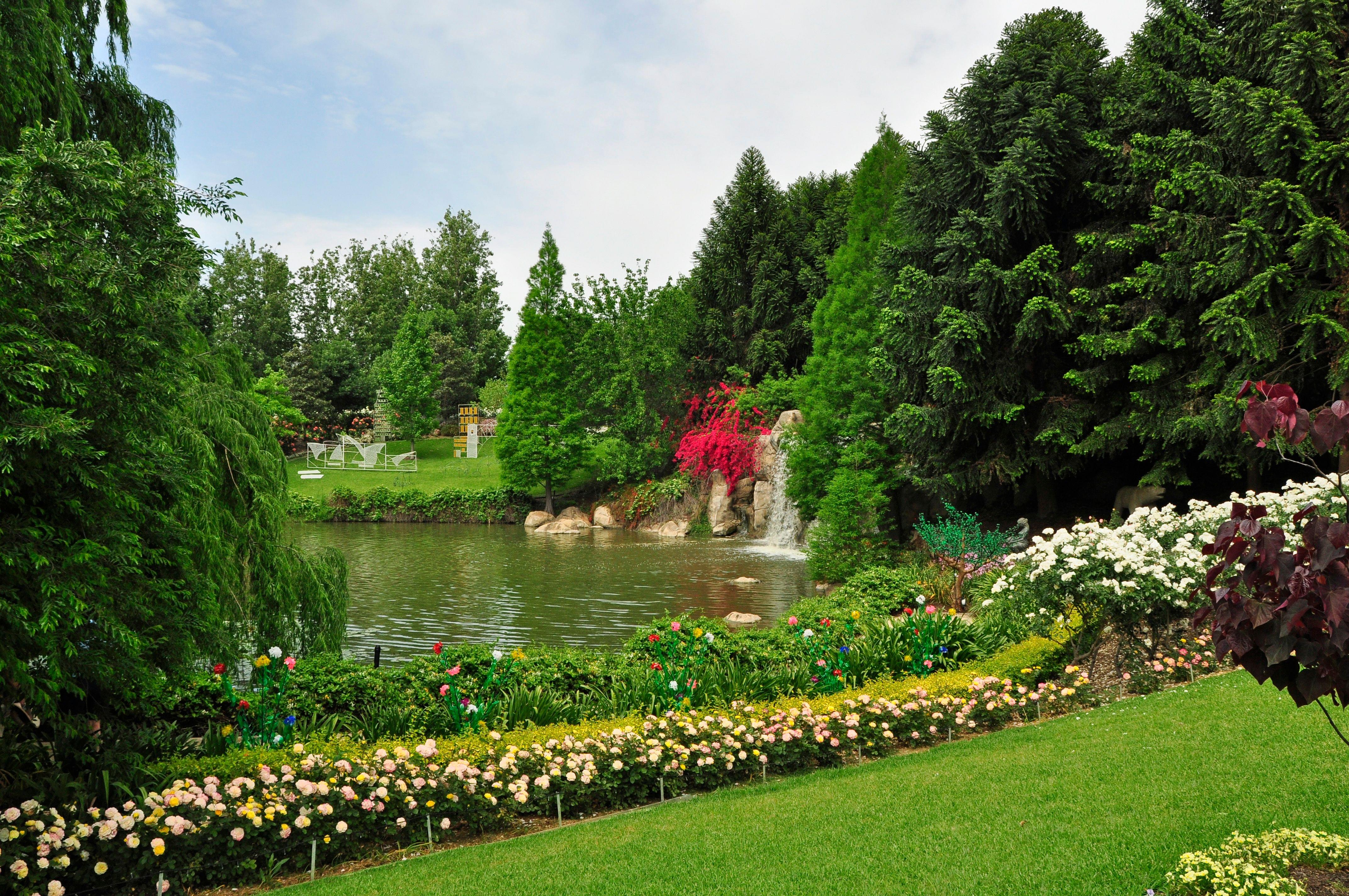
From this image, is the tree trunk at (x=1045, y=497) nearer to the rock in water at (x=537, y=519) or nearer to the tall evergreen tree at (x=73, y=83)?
the tall evergreen tree at (x=73, y=83)

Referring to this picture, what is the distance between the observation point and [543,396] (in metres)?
30.2

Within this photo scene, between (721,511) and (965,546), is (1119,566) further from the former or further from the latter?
(721,511)

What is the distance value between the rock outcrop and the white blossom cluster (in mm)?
20933

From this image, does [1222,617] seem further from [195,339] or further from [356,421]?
[356,421]

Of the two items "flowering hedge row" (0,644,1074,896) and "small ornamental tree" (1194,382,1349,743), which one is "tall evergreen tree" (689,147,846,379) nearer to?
"flowering hedge row" (0,644,1074,896)

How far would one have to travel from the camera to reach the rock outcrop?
2876 cm

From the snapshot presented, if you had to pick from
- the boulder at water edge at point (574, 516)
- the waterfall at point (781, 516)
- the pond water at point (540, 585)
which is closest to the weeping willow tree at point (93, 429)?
the pond water at point (540, 585)

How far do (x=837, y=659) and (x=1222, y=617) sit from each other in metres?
5.10

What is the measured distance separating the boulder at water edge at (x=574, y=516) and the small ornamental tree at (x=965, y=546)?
54.1 feet

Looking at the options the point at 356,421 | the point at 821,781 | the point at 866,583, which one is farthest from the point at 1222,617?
the point at 356,421

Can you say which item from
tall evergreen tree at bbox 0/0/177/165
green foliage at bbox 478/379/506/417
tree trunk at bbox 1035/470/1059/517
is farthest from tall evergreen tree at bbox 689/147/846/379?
tall evergreen tree at bbox 0/0/177/165

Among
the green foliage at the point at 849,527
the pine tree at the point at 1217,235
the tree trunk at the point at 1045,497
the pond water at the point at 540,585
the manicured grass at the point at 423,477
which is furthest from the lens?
the manicured grass at the point at 423,477

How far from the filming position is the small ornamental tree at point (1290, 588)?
7.98 ft

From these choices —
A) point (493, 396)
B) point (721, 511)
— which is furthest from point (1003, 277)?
point (493, 396)
